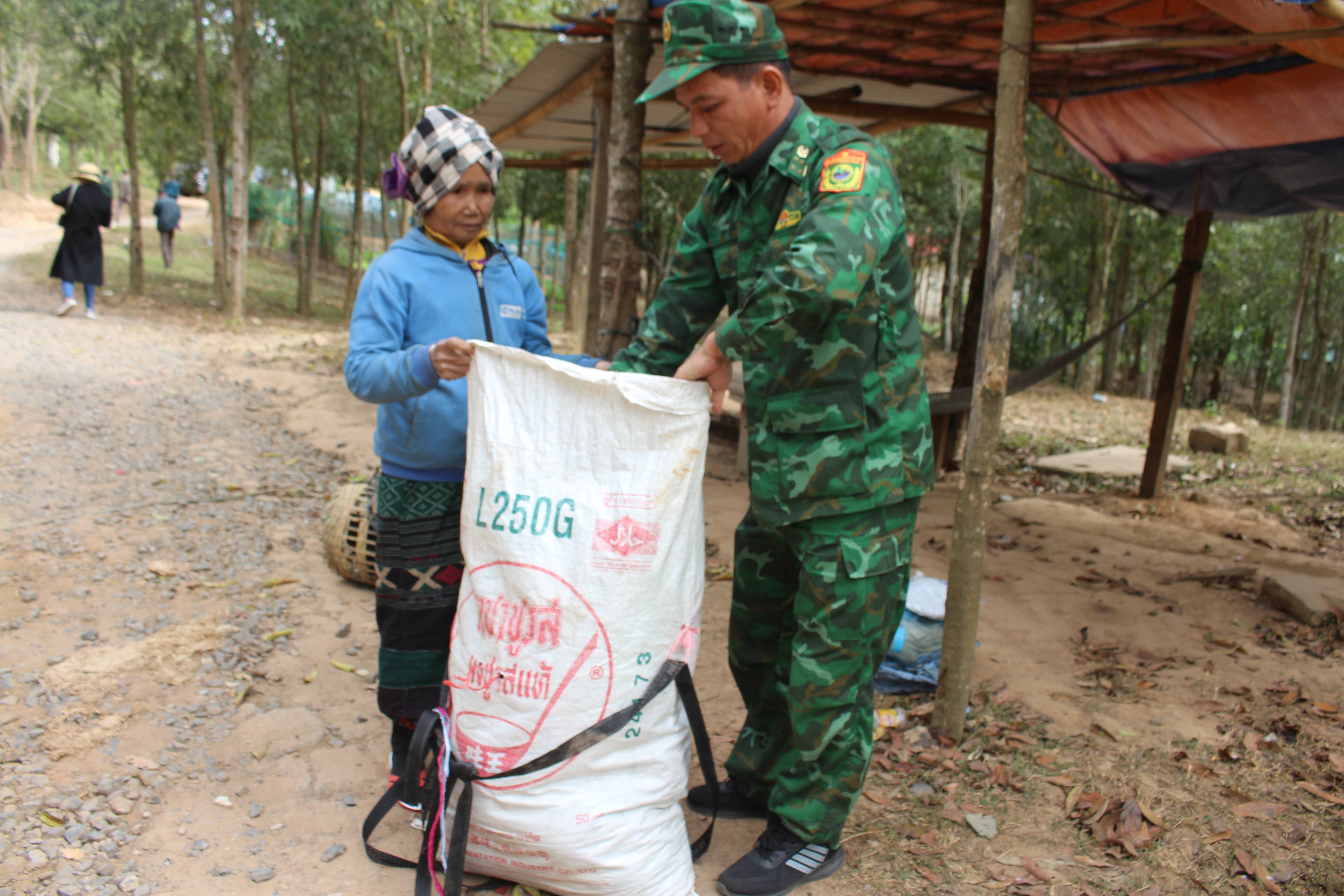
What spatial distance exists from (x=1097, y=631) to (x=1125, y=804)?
1360 mm

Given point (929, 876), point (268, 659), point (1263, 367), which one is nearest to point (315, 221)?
point (268, 659)

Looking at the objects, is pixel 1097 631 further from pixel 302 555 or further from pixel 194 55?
pixel 194 55

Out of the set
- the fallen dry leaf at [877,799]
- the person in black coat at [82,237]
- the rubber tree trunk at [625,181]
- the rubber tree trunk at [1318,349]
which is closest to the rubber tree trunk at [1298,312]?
the rubber tree trunk at [1318,349]

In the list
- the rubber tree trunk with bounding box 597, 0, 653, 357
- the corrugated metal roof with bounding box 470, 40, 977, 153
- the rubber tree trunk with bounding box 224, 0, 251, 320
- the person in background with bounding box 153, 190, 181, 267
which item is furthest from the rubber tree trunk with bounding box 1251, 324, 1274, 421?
the person in background with bounding box 153, 190, 181, 267

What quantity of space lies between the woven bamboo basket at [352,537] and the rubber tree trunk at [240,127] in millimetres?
7958

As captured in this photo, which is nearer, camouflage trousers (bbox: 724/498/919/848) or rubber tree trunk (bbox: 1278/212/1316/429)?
camouflage trousers (bbox: 724/498/919/848)

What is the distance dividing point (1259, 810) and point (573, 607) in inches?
81.3

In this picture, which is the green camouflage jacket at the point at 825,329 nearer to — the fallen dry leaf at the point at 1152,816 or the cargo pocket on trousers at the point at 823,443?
the cargo pocket on trousers at the point at 823,443

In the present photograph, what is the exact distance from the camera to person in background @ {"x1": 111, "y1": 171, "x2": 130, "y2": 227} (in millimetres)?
24297

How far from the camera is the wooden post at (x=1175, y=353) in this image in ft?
18.0

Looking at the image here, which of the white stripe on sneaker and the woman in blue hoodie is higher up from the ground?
the woman in blue hoodie

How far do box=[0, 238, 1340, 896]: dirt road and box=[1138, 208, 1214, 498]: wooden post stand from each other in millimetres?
459

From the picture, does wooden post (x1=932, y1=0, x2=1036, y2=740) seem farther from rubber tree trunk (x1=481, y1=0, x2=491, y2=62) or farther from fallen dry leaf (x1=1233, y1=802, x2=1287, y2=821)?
rubber tree trunk (x1=481, y1=0, x2=491, y2=62)

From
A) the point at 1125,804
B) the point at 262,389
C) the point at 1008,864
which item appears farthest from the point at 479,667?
the point at 262,389
